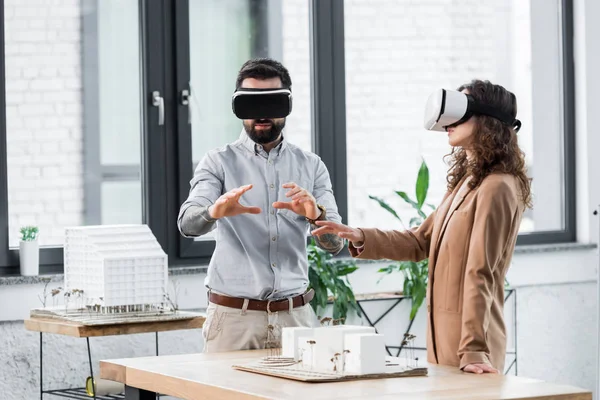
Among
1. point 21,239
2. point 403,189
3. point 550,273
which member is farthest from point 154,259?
point 550,273

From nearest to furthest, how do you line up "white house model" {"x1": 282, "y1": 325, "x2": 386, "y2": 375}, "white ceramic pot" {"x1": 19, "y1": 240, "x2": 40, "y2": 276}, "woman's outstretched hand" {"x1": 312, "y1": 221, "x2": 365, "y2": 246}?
1. "white house model" {"x1": 282, "y1": 325, "x2": 386, "y2": 375}
2. "woman's outstretched hand" {"x1": 312, "y1": 221, "x2": 365, "y2": 246}
3. "white ceramic pot" {"x1": 19, "y1": 240, "x2": 40, "y2": 276}

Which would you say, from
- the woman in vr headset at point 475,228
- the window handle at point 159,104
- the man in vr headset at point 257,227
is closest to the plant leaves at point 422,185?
the window handle at point 159,104

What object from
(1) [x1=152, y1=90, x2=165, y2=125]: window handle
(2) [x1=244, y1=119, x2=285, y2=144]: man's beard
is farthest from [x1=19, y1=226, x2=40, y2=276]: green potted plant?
(2) [x1=244, y1=119, x2=285, y2=144]: man's beard

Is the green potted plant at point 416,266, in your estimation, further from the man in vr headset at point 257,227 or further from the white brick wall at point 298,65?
the man in vr headset at point 257,227

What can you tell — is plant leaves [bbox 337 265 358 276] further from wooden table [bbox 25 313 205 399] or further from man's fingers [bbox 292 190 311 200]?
man's fingers [bbox 292 190 311 200]

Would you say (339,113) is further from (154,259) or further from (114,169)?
(154,259)

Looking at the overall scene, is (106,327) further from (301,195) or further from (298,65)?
(298,65)

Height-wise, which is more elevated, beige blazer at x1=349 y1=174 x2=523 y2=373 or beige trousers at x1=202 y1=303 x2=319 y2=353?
beige blazer at x1=349 y1=174 x2=523 y2=373

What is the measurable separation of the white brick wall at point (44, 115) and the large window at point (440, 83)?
1345mm

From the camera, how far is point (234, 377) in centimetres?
Answer: 252

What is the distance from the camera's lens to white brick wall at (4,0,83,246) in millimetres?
4430

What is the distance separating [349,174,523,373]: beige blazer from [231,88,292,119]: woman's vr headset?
58 cm

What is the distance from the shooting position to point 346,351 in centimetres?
254

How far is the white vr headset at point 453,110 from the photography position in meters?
2.80
